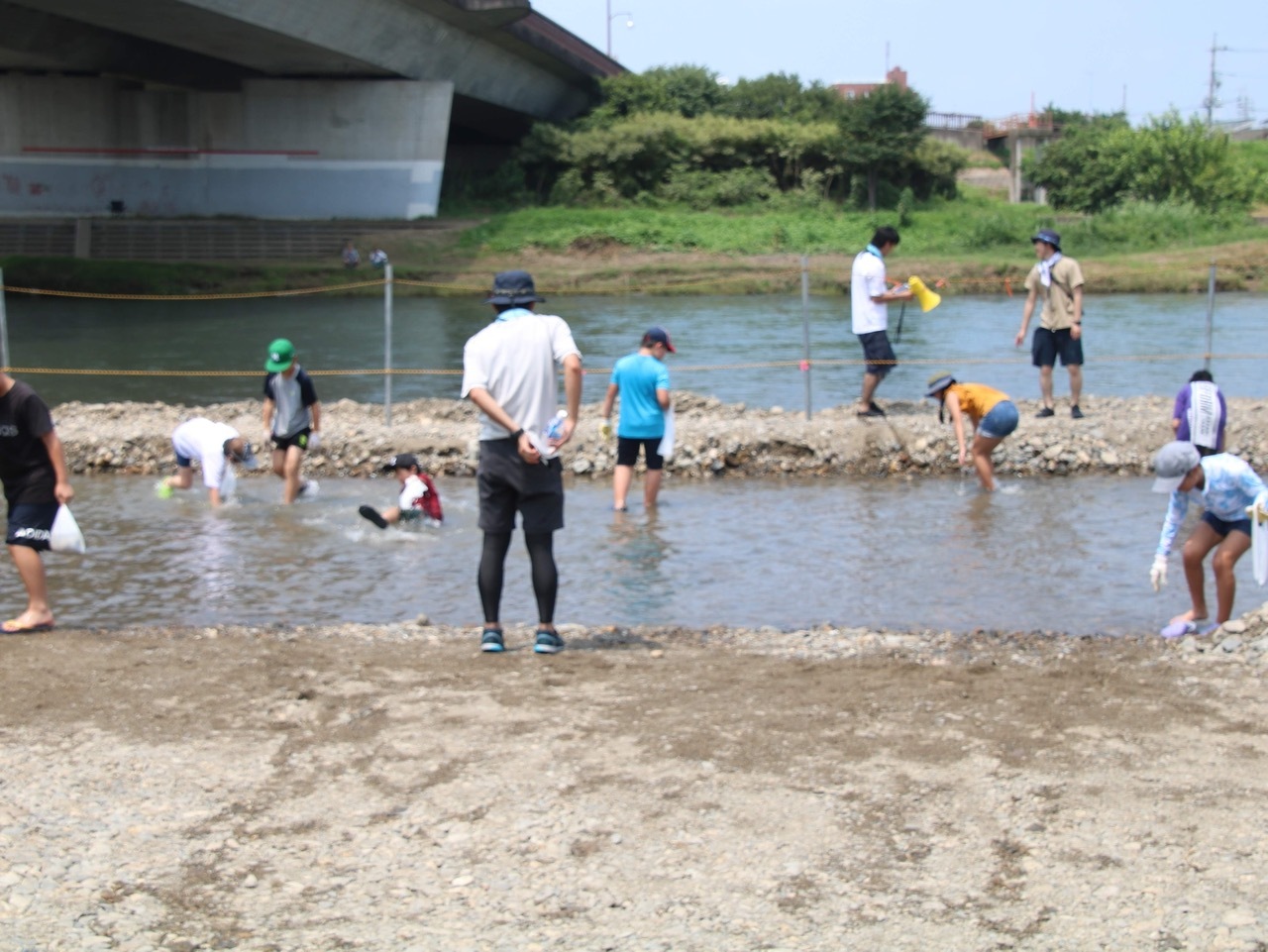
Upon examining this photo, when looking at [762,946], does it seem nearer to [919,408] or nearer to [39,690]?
[39,690]

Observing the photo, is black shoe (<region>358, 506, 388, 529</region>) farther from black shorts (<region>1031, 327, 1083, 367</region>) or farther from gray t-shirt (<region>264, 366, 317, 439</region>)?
black shorts (<region>1031, 327, 1083, 367</region>)

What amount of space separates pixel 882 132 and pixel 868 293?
44.9 meters

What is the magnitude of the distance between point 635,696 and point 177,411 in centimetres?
1054

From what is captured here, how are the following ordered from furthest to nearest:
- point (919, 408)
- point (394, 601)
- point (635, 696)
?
point (919, 408)
point (394, 601)
point (635, 696)

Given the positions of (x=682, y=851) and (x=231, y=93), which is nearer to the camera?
(x=682, y=851)

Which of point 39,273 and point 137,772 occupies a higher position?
point 39,273

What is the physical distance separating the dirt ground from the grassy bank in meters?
31.4

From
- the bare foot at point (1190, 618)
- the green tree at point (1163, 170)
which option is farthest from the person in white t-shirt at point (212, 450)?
the green tree at point (1163, 170)

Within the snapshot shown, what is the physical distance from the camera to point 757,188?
181 feet

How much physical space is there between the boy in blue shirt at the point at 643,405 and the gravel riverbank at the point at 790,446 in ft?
5.63

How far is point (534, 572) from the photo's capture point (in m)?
6.92

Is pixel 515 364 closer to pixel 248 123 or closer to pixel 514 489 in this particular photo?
pixel 514 489

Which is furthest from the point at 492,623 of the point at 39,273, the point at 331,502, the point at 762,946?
the point at 39,273

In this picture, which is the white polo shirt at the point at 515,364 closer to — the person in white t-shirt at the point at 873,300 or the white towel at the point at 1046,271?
the person in white t-shirt at the point at 873,300
